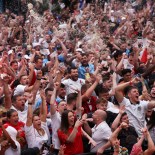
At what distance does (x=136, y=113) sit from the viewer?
9.41 meters

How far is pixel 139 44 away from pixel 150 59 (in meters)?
2.82

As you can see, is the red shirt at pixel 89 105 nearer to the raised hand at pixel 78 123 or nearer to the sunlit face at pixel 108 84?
the sunlit face at pixel 108 84

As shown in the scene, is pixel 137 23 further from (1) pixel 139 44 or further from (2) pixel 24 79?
(2) pixel 24 79

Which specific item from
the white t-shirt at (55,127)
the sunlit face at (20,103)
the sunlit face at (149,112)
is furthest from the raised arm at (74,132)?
the sunlit face at (149,112)

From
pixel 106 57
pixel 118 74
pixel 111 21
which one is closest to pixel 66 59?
Result: pixel 106 57

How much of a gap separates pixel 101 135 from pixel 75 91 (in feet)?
8.00

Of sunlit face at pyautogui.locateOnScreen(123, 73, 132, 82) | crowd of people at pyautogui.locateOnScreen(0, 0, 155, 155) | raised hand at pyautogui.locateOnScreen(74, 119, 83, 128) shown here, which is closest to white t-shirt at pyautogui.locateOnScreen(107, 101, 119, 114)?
crowd of people at pyautogui.locateOnScreen(0, 0, 155, 155)

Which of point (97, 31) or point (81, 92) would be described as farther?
point (97, 31)

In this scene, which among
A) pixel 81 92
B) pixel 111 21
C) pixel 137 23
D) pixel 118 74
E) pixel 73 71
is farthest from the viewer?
pixel 111 21

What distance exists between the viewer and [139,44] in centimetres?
1658

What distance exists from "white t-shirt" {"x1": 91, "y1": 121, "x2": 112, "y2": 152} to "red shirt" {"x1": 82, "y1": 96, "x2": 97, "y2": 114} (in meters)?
1.56

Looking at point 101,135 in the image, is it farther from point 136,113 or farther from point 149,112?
point 149,112

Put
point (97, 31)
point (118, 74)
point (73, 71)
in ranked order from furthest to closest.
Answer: point (97, 31) < point (118, 74) < point (73, 71)

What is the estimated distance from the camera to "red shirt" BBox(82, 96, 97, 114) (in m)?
10.3
